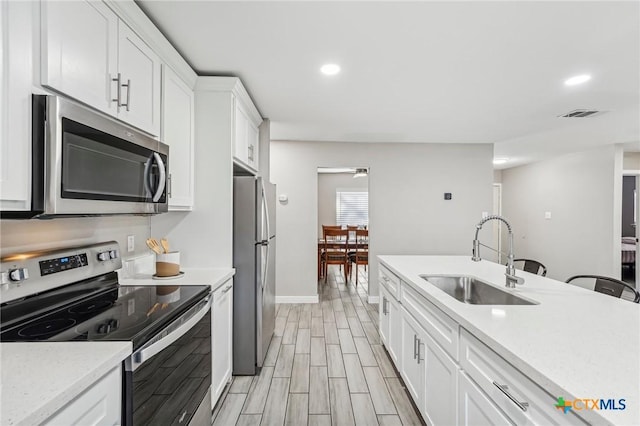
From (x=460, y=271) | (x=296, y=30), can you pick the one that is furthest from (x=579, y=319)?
(x=296, y=30)

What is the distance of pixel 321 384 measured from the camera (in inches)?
97.7

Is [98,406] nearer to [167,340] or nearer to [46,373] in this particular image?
[46,373]

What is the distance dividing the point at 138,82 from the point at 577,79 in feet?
10.4

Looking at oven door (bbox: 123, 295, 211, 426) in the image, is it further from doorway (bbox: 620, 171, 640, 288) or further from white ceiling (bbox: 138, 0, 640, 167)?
doorway (bbox: 620, 171, 640, 288)

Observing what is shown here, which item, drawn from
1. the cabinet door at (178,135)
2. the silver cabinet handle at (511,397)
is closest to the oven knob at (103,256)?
the cabinet door at (178,135)

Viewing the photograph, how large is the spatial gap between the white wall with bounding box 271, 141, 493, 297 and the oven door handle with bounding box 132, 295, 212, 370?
2.91 meters

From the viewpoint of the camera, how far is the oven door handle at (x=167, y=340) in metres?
1.11

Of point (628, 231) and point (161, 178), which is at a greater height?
point (161, 178)

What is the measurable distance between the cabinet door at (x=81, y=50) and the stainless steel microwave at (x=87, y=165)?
75mm

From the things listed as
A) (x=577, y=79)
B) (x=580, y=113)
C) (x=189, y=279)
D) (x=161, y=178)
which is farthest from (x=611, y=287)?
(x=161, y=178)

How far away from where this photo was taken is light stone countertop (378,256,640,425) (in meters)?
0.81

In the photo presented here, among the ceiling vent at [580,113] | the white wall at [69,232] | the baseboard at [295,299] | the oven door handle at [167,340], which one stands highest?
the ceiling vent at [580,113]

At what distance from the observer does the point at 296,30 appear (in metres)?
1.86

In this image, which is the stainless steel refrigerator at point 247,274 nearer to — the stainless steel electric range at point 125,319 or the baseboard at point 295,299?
the stainless steel electric range at point 125,319
